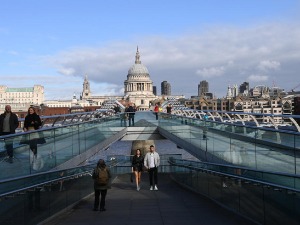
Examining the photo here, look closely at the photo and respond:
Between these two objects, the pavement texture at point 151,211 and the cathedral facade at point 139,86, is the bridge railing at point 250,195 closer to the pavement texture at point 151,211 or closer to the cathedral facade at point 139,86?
the pavement texture at point 151,211

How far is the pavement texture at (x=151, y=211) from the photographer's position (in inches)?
357

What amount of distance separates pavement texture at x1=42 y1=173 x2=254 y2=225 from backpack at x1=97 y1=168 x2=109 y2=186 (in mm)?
516

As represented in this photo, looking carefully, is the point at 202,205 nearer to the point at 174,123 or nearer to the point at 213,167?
the point at 213,167

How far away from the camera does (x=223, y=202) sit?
10.9 meters

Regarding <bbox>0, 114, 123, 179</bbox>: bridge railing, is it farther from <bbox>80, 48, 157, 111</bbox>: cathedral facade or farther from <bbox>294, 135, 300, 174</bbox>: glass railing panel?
<bbox>80, 48, 157, 111</bbox>: cathedral facade

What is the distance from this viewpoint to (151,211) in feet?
33.2

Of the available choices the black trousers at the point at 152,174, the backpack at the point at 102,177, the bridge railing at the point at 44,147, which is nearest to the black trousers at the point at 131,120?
the bridge railing at the point at 44,147

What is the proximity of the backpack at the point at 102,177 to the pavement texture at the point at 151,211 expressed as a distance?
52cm

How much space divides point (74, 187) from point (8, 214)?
13.7 ft

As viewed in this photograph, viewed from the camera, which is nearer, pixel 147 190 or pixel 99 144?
pixel 147 190

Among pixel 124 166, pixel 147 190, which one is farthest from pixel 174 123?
pixel 147 190

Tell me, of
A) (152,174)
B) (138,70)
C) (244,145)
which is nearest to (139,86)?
(138,70)

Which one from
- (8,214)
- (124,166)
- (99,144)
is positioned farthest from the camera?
(124,166)

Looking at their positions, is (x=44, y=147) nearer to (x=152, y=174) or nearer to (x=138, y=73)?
(x=152, y=174)
